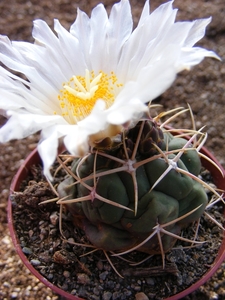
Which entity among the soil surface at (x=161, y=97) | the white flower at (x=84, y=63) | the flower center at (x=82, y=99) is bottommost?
the soil surface at (x=161, y=97)

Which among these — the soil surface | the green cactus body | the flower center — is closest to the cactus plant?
the green cactus body

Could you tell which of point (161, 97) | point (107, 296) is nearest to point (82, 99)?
point (107, 296)

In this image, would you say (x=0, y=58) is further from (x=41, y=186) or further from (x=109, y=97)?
(x=41, y=186)

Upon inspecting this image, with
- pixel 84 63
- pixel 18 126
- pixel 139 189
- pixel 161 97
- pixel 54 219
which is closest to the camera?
pixel 18 126

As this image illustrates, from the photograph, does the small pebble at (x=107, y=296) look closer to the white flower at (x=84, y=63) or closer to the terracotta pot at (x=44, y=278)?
the terracotta pot at (x=44, y=278)

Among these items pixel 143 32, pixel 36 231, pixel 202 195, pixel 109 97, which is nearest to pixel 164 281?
pixel 202 195

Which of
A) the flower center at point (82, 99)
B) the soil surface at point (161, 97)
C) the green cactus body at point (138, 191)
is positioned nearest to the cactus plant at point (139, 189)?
the green cactus body at point (138, 191)

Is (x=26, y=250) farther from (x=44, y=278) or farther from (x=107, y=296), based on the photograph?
(x=107, y=296)
